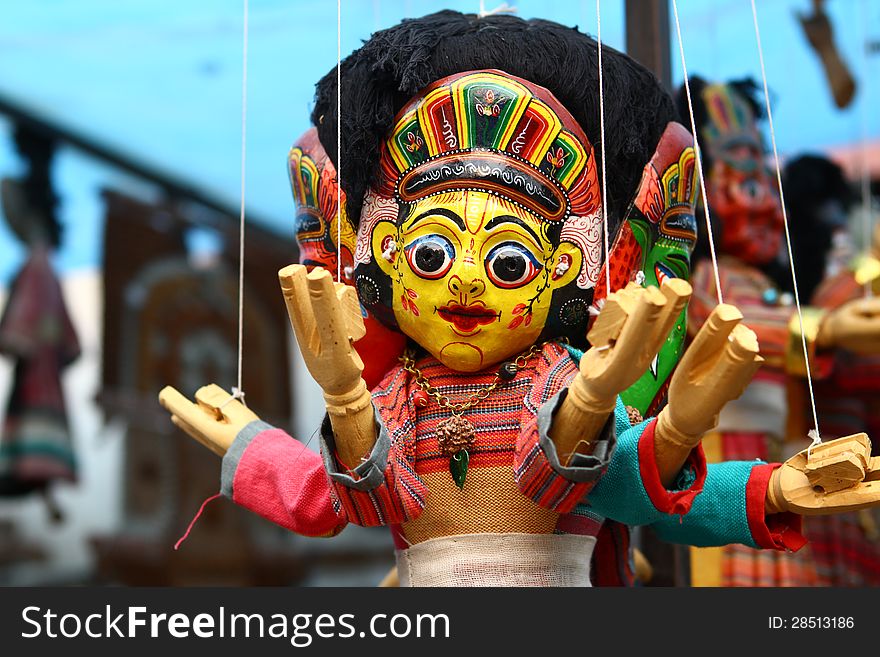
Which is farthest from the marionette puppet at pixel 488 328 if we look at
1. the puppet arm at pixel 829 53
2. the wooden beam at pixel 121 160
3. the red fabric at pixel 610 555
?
the wooden beam at pixel 121 160

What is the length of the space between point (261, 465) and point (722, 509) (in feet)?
2.03

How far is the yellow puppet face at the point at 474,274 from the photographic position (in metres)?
1.80

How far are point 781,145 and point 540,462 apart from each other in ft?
7.72

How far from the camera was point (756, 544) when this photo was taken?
5.92ft

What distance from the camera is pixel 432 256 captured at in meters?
1.80

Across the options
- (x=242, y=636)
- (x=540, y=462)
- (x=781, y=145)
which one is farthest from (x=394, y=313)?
(x=781, y=145)

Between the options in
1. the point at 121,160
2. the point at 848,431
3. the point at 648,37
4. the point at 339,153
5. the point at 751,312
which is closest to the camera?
the point at 339,153

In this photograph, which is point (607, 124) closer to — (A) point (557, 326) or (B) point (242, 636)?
(A) point (557, 326)

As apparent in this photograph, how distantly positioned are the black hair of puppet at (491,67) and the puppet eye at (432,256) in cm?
15

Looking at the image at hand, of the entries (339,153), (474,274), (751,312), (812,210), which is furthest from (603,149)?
(812,210)

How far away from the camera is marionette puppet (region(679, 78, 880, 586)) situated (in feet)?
9.15

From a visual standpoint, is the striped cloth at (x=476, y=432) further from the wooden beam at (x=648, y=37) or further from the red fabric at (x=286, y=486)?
the wooden beam at (x=648, y=37)

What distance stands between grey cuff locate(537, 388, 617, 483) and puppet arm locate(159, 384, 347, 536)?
0.34 m

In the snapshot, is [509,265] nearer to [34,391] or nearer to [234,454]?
[234,454]
